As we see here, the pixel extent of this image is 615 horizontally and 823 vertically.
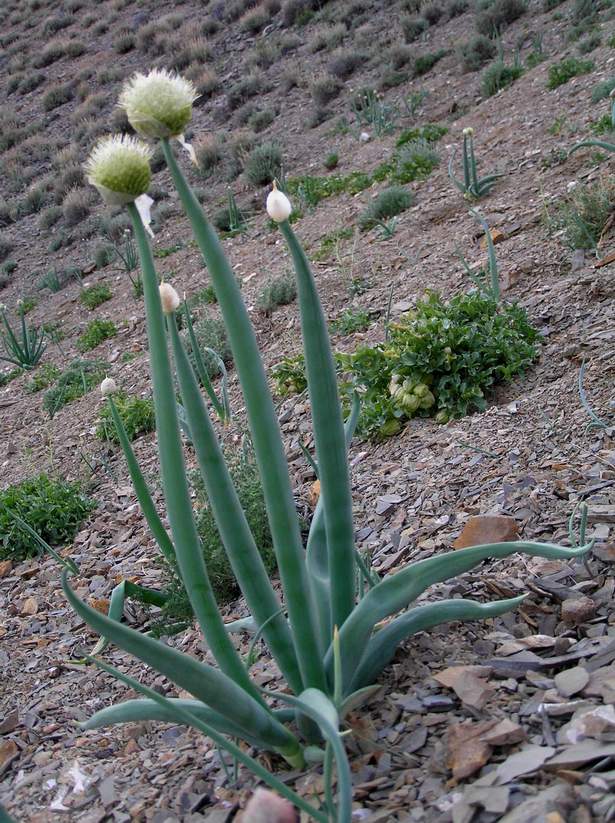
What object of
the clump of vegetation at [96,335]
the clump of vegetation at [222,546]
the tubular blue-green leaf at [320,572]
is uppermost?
the tubular blue-green leaf at [320,572]

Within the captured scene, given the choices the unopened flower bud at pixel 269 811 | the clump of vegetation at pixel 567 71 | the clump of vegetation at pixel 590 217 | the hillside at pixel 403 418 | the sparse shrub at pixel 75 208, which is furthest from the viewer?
the sparse shrub at pixel 75 208

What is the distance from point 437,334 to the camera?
4160 mm

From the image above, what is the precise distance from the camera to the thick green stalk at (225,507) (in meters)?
1.78

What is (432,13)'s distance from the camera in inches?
611

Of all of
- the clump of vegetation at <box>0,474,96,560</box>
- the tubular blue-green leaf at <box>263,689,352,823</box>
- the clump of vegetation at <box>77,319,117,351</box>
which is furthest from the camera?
the clump of vegetation at <box>77,319,117,351</box>

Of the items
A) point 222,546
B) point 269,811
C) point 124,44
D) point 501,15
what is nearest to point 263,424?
point 269,811

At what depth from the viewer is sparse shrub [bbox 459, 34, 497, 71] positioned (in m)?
12.4

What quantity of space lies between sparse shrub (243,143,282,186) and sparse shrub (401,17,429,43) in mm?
4573

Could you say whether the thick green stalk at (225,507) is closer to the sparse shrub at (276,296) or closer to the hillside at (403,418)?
the hillside at (403,418)

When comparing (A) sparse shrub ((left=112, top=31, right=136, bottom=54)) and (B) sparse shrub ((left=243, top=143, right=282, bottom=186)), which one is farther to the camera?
(A) sparse shrub ((left=112, top=31, right=136, bottom=54))

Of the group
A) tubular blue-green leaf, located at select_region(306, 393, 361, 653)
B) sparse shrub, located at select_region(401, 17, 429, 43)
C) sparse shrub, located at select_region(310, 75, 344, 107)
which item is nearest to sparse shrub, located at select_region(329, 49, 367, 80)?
sparse shrub, located at select_region(310, 75, 344, 107)

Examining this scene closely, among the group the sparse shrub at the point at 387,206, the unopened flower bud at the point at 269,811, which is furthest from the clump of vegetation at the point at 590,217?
the unopened flower bud at the point at 269,811

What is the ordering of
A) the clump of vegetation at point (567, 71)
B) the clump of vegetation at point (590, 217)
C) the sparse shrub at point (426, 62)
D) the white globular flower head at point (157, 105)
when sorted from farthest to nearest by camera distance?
the sparse shrub at point (426, 62), the clump of vegetation at point (567, 71), the clump of vegetation at point (590, 217), the white globular flower head at point (157, 105)

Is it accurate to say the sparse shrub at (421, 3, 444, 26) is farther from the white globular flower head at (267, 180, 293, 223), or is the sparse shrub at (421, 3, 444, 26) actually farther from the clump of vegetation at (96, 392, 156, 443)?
the white globular flower head at (267, 180, 293, 223)
